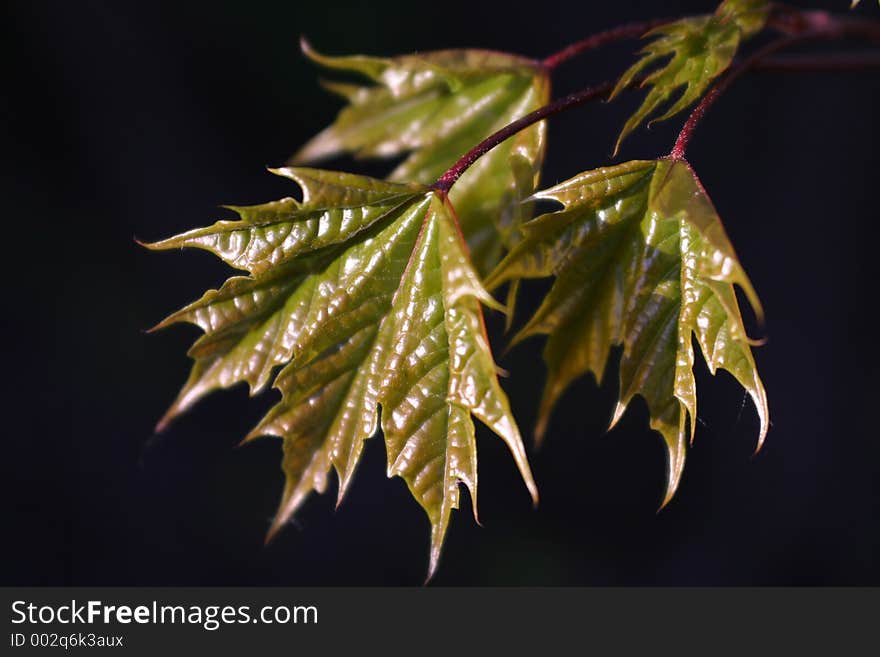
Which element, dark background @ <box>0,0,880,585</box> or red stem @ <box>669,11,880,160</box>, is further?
dark background @ <box>0,0,880,585</box>

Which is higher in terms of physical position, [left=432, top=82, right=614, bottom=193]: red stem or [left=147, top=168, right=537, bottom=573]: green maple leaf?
[left=432, top=82, right=614, bottom=193]: red stem

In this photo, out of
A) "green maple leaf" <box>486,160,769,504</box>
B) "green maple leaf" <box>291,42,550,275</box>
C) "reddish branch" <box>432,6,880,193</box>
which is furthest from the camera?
"green maple leaf" <box>291,42,550,275</box>

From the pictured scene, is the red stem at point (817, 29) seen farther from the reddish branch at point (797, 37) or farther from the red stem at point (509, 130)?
the red stem at point (509, 130)

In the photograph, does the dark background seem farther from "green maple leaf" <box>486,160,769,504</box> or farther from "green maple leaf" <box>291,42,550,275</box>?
"green maple leaf" <box>486,160,769,504</box>

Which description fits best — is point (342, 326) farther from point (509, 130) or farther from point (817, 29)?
A: point (817, 29)

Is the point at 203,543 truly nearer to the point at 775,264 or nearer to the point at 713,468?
the point at 713,468

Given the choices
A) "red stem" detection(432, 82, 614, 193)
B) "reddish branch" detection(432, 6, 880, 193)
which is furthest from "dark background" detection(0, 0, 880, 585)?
"red stem" detection(432, 82, 614, 193)

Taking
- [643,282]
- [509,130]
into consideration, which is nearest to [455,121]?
[509,130]
